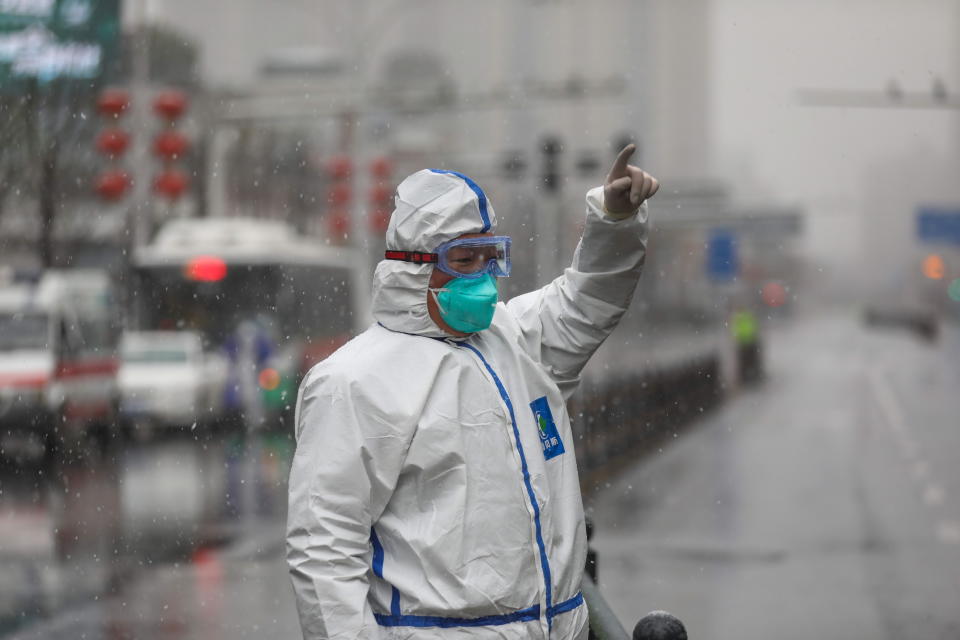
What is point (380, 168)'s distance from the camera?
21.2 m

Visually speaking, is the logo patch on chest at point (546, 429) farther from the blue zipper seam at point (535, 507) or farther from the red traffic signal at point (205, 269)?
the red traffic signal at point (205, 269)

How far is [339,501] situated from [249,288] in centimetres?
2110

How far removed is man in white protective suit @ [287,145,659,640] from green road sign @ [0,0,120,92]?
14346mm

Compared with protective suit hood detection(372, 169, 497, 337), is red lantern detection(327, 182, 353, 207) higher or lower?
lower

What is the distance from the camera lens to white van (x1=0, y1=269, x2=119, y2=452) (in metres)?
16.0

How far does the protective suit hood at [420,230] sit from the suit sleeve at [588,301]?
350mm

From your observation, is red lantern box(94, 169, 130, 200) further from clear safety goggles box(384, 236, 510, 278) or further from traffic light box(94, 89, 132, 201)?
clear safety goggles box(384, 236, 510, 278)

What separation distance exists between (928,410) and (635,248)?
25.4 metres

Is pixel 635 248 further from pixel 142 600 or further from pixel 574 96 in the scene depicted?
pixel 574 96

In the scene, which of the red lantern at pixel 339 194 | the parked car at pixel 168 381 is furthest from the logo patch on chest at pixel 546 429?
the red lantern at pixel 339 194

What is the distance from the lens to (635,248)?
3076mm

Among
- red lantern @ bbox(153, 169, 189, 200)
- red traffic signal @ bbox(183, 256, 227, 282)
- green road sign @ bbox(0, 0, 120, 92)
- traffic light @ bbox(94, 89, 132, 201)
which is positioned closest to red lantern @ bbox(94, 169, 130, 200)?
traffic light @ bbox(94, 89, 132, 201)

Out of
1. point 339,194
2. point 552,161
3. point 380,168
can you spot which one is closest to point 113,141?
point 339,194

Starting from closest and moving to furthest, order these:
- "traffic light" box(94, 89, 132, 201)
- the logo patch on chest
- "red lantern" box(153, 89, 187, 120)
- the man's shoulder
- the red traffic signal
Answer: the man's shoulder
the logo patch on chest
"traffic light" box(94, 89, 132, 201)
"red lantern" box(153, 89, 187, 120)
the red traffic signal
